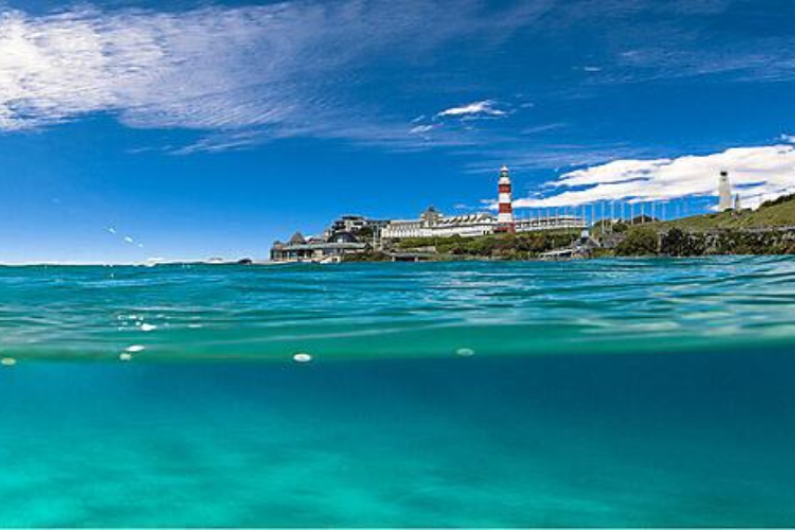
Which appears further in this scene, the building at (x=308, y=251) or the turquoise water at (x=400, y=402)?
the building at (x=308, y=251)

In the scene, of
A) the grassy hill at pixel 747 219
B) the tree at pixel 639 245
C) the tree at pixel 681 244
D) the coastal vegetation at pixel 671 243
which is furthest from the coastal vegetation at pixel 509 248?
the grassy hill at pixel 747 219

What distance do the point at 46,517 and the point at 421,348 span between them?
28.3ft

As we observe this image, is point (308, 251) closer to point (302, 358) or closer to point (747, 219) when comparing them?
point (747, 219)

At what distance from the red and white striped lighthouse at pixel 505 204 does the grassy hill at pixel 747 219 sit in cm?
3201

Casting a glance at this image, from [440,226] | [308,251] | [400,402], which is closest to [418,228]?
[440,226]

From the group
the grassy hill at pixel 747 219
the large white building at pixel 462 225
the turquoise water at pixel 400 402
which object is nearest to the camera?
the turquoise water at pixel 400 402

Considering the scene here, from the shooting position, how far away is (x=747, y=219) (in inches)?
4368

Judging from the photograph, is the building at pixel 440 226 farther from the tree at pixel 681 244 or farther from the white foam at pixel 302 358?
the white foam at pixel 302 358

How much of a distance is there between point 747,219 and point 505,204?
156 feet

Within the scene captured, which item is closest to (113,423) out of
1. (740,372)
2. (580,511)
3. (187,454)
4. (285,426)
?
(285,426)

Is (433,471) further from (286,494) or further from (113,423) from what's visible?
(113,423)

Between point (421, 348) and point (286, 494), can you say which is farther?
point (421, 348)

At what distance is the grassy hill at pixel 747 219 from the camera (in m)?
103

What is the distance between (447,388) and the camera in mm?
18734
